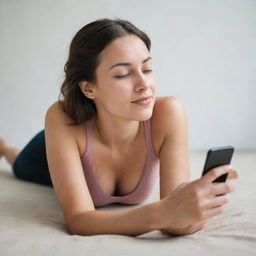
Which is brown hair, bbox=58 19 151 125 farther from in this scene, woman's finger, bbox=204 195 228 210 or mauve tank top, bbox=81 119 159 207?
woman's finger, bbox=204 195 228 210

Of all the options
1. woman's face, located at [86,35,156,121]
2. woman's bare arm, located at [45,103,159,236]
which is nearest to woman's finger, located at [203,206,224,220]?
woman's bare arm, located at [45,103,159,236]

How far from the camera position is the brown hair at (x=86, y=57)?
127cm

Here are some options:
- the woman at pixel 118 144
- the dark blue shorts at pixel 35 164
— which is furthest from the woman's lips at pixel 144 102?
the dark blue shorts at pixel 35 164

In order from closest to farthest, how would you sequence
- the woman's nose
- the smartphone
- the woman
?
the smartphone → the woman → the woman's nose

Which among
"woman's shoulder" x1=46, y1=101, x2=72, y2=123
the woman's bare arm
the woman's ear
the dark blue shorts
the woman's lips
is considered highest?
the woman's ear

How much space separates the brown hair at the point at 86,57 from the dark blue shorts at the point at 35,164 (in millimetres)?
473

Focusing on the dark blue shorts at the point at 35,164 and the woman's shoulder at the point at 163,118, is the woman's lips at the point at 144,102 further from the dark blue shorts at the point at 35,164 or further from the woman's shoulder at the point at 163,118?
the dark blue shorts at the point at 35,164

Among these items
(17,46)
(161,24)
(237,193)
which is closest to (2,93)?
(17,46)

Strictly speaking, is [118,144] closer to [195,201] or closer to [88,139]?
[88,139]

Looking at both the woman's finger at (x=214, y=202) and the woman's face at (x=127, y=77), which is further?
the woman's face at (x=127, y=77)

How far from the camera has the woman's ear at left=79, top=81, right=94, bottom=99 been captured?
1357 mm

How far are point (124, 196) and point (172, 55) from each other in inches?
56.9

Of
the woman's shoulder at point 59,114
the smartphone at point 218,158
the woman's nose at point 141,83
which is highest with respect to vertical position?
the woman's nose at point 141,83

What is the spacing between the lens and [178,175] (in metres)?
1.27
